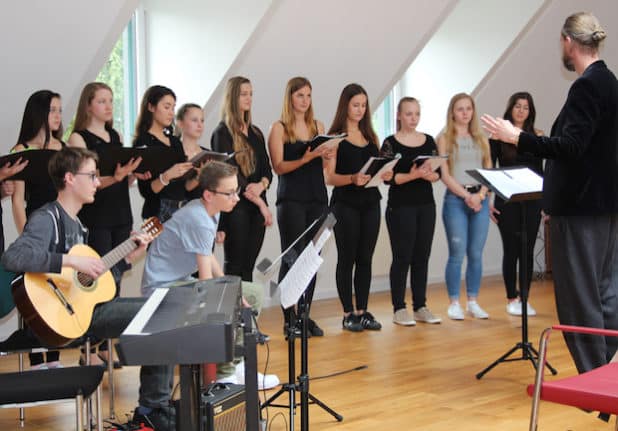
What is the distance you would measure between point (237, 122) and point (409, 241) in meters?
1.44

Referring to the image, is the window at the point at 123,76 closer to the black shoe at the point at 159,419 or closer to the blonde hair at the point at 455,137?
the blonde hair at the point at 455,137

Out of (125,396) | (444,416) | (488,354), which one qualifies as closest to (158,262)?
(125,396)

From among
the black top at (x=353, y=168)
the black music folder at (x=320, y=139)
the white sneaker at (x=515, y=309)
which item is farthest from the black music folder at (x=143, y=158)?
the white sneaker at (x=515, y=309)

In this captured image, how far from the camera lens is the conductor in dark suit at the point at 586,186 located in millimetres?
3447

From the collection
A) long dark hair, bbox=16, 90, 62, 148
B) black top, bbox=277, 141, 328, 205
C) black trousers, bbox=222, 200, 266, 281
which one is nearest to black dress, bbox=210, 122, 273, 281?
black trousers, bbox=222, 200, 266, 281

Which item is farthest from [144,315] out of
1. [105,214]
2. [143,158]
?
[105,214]

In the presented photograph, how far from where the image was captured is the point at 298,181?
18.0 ft

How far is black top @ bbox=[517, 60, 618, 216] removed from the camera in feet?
11.2

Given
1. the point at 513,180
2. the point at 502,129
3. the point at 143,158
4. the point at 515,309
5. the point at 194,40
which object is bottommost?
the point at 515,309

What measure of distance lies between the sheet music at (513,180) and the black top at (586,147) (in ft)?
2.55

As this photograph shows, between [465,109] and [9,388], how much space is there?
3994 mm

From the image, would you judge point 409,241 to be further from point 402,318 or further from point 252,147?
point 252,147

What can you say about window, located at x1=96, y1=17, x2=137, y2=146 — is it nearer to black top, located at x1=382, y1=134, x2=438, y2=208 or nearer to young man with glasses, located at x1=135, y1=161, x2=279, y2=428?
black top, located at x1=382, y1=134, x2=438, y2=208

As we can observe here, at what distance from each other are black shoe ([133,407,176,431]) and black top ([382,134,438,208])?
2725 mm
